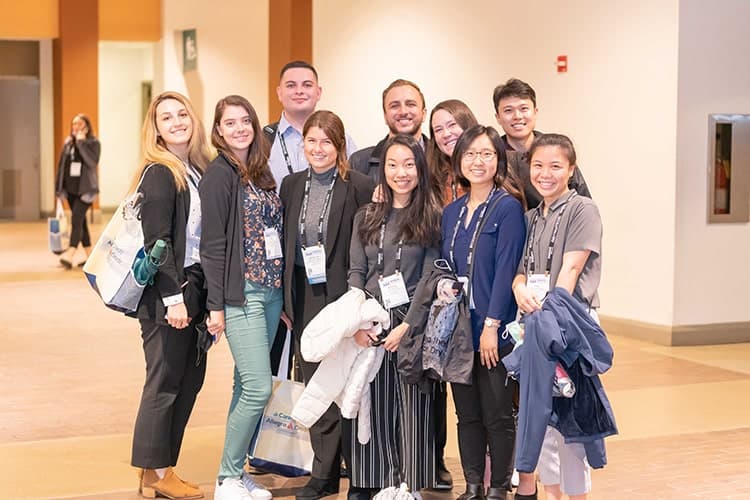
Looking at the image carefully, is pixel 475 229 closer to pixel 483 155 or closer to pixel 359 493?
pixel 483 155

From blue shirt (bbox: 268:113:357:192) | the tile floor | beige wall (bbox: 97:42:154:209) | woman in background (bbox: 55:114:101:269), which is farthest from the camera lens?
beige wall (bbox: 97:42:154:209)

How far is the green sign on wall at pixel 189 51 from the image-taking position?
21328 mm

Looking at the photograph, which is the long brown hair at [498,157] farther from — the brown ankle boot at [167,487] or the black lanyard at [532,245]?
the brown ankle boot at [167,487]

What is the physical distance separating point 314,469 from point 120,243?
130 centimetres

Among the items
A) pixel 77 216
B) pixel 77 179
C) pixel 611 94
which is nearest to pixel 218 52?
pixel 77 179

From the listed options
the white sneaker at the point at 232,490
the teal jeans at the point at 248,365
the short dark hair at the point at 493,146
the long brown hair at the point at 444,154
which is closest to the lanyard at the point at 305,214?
the teal jeans at the point at 248,365

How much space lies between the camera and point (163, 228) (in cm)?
488

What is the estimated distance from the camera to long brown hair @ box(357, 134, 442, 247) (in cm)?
480

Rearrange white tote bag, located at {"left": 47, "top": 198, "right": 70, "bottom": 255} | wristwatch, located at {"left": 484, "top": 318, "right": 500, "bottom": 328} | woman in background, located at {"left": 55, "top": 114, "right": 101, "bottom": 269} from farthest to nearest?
woman in background, located at {"left": 55, "top": 114, "right": 101, "bottom": 269}, white tote bag, located at {"left": 47, "top": 198, "right": 70, "bottom": 255}, wristwatch, located at {"left": 484, "top": 318, "right": 500, "bottom": 328}

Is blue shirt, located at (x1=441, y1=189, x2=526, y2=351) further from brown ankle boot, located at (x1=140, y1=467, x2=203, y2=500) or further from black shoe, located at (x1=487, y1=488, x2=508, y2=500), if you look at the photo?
brown ankle boot, located at (x1=140, y1=467, x2=203, y2=500)

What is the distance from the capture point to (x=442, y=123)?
518 cm

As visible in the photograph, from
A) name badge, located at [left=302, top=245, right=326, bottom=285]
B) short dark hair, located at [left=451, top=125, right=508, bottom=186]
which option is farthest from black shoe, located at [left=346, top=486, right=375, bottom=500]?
short dark hair, located at [left=451, top=125, right=508, bottom=186]

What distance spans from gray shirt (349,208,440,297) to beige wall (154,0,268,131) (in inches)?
561

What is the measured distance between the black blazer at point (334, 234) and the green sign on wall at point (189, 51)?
16.8 meters
